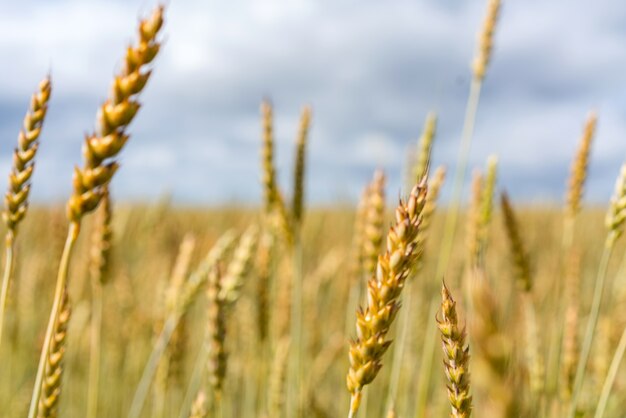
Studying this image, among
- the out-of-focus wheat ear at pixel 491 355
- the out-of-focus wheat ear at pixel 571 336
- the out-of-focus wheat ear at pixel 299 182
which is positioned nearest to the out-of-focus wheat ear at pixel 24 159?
the out-of-focus wheat ear at pixel 491 355

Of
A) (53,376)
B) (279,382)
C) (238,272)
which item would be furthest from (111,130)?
Result: (279,382)

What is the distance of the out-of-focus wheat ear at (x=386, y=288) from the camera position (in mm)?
701

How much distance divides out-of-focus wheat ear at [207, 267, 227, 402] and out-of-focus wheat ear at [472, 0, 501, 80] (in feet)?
4.12

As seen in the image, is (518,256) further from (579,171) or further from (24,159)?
(24,159)

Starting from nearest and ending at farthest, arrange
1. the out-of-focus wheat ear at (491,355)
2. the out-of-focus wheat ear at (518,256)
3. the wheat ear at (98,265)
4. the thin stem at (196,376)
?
the out-of-focus wheat ear at (491,355) < the wheat ear at (98,265) < the thin stem at (196,376) < the out-of-focus wheat ear at (518,256)

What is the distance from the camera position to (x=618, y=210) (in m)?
1.44

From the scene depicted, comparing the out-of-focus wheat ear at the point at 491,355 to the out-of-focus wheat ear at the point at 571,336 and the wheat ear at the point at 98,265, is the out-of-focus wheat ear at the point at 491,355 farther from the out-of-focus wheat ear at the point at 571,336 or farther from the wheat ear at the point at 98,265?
the out-of-focus wheat ear at the point at 571,336

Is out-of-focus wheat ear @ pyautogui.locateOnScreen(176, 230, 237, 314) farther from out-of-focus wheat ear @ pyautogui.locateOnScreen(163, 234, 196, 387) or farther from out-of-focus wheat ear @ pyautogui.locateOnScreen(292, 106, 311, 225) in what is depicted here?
out-of-focus wheat ear @ pyautogui.locateOnScreen(292, 106, 311, 225)

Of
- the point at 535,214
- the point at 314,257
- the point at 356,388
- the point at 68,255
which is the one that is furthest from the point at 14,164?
the point at 535,214

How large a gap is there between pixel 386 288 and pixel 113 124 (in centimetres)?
35

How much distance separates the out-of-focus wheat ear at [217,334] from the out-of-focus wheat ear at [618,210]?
82 centimetres

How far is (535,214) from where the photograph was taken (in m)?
11.1

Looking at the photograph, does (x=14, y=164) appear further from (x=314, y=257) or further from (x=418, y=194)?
(x=314, y=257)

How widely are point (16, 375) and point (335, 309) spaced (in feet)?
5.53
